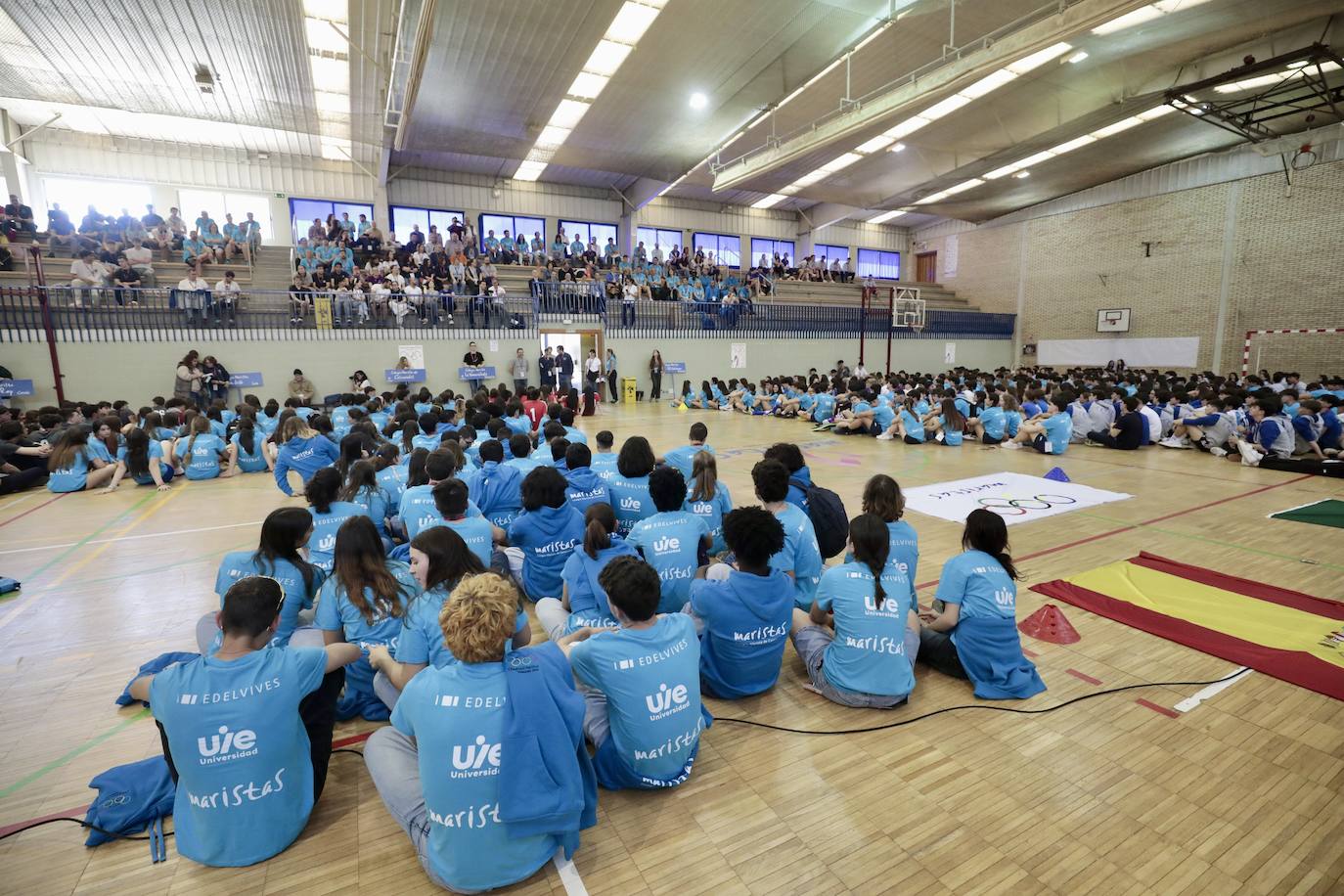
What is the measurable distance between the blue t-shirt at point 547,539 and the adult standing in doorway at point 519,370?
1323cm

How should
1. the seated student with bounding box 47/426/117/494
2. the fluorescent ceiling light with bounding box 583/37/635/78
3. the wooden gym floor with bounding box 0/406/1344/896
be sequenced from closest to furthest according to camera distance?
the wooden gym floor with bounding box 0/406/1344/896, the seated student with bounding box 47/426/117/494, the fluorescent ceiling light with bounding box 583/37/635/78

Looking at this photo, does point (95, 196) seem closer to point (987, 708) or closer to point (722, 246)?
point (722, 246)

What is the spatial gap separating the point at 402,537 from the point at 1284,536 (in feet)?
26.7

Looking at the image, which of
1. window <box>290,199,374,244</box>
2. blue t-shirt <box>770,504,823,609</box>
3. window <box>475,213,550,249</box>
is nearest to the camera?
blue t-shirt <box>770,504,823,609</box>

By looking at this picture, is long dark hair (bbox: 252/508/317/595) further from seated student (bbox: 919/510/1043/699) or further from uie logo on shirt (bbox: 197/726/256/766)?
seated student (bbox: 919/510/1043/699)

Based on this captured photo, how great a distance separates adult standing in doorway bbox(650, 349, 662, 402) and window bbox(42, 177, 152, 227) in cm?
1468

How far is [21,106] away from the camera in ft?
48.3

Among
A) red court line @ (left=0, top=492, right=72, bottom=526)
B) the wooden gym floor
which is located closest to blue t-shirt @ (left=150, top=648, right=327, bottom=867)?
the wooden gym floor

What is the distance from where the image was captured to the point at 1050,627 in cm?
390

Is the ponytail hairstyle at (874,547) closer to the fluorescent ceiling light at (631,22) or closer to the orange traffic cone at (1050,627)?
the orange traffic cone at (1050,627)

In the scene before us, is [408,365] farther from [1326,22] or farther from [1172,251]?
[1172,251]

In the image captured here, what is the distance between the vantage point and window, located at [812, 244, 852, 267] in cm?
2843

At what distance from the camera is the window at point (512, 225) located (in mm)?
22234

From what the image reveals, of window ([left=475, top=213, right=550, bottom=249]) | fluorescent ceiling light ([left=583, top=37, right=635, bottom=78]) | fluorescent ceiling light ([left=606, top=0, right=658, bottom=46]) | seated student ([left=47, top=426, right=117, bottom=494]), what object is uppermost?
fluorescent ceiling light ([left=606, top=0, right=658, bottom=46])
